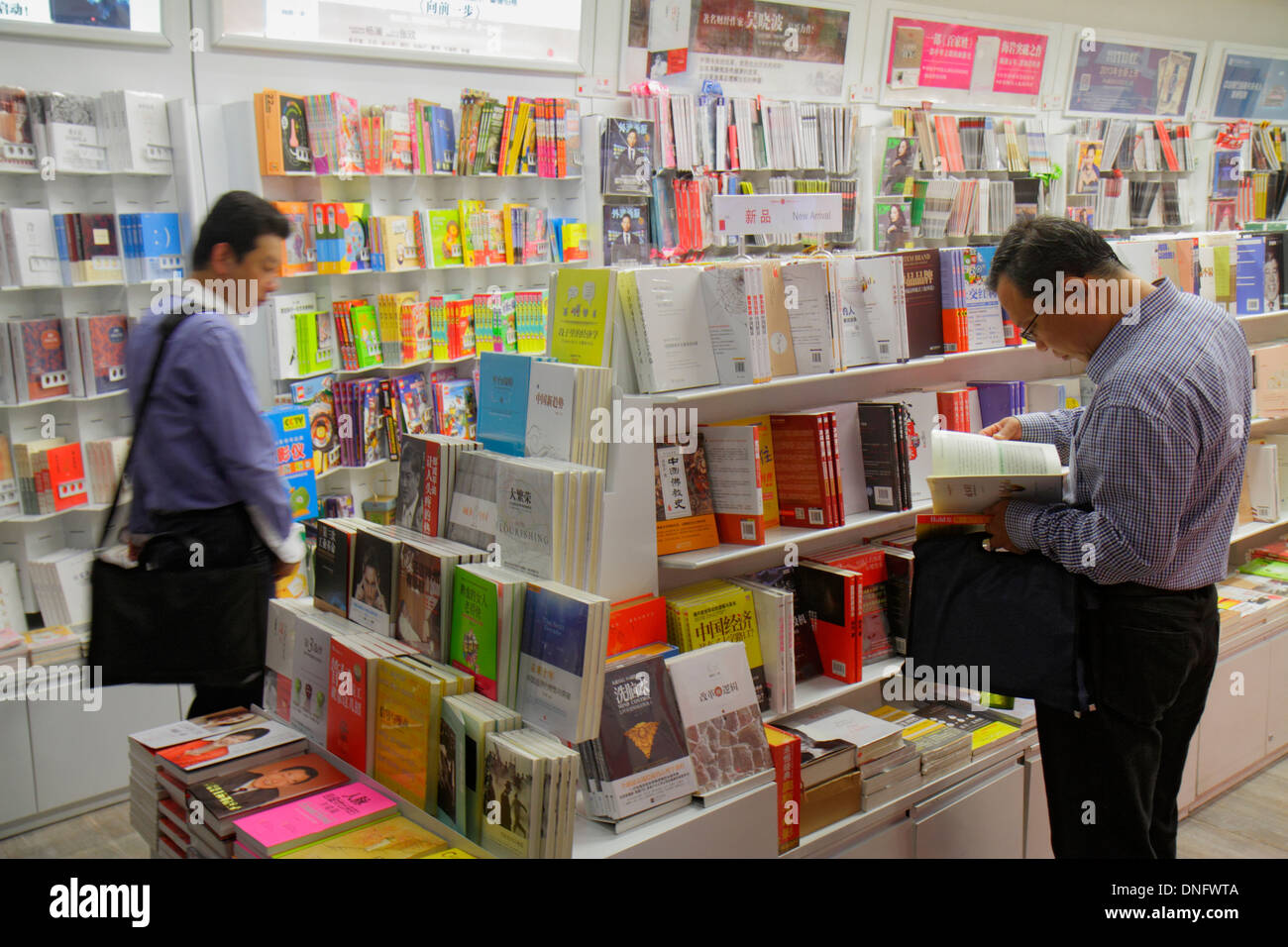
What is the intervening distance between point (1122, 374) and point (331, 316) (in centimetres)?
359

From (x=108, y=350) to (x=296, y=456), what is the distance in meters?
0.85

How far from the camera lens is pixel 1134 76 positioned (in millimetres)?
8602

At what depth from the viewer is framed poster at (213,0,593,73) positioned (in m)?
4.52

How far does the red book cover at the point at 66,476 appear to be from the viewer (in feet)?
13.4

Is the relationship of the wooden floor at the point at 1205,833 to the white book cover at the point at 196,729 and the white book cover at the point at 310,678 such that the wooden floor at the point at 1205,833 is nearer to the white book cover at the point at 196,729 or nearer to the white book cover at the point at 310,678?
the white book cover at the point at 196,729

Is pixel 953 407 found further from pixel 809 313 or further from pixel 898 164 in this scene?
pixel 898 164

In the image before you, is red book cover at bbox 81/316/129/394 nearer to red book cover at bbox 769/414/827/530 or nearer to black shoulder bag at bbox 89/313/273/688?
black shoulder bag at bbox 89/313/273/688

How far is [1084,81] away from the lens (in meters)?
8.29

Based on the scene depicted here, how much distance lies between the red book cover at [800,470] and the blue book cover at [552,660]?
45.6 inches

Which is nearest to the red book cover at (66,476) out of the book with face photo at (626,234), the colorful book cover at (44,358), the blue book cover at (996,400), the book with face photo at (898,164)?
the colorful book cover at (44,358)

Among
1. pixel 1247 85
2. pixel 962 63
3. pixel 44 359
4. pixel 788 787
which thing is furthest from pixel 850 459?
pixel 1247 85

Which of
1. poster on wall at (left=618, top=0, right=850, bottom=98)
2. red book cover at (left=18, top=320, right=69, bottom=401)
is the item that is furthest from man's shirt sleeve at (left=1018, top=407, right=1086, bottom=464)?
poster on wall at (left=618, top=0, right=850, bottom=98)
